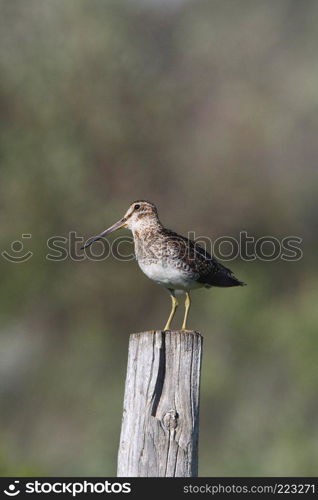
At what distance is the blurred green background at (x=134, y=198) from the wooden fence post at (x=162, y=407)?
6904mm

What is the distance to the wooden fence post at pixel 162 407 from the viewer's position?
4668mm

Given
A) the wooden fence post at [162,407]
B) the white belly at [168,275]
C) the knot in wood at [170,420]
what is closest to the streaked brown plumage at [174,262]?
the white belly at [168,275]

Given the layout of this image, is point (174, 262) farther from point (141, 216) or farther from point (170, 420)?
point (170, 420)

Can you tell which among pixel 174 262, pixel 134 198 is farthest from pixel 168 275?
pixel 134 198

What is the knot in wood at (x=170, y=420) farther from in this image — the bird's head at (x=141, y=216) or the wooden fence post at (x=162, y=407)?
the bird's head at (x=141, y=216)

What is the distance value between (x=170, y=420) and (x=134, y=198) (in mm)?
12949

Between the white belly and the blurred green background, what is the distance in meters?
5.39

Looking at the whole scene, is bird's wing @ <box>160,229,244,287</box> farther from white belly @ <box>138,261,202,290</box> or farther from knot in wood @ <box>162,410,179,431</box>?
knot in wood @ <box>162,410,179,431</box>

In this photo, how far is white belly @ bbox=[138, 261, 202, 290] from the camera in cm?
650

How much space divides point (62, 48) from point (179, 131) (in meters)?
2.85

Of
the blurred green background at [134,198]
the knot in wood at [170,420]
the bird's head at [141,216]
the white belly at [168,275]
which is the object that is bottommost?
the knot in wood at [170,420]

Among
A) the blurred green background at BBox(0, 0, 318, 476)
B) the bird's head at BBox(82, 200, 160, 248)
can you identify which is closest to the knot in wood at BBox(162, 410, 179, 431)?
the bird's head at BBox(82, 200, 160, 248)

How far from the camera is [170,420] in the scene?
4711 millimetres

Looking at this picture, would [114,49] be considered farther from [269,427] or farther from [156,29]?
[269,427]
